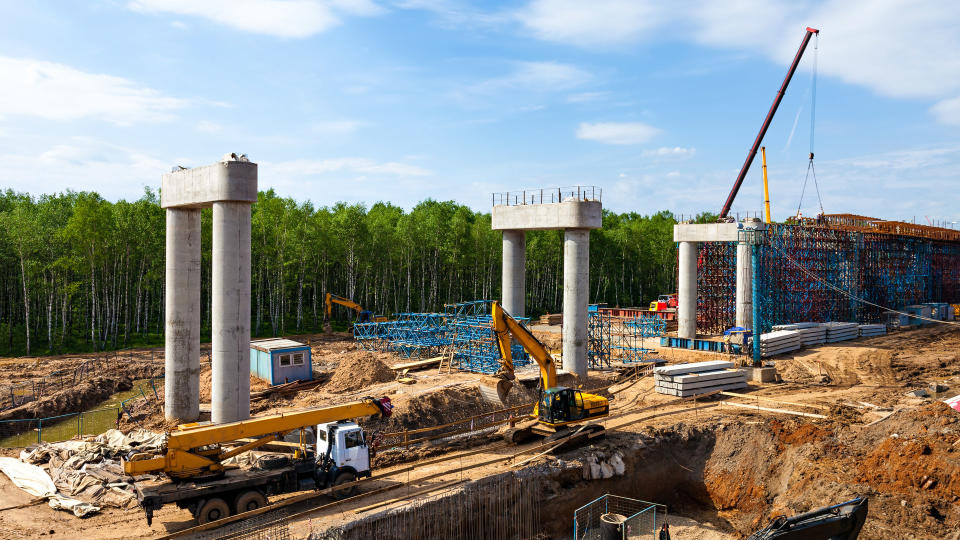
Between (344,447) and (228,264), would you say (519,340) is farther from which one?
(228,264)

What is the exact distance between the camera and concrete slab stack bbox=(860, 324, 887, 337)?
48.8 m

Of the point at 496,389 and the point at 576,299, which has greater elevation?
the point at 576,299

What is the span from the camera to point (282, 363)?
105 ft

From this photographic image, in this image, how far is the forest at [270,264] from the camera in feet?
146

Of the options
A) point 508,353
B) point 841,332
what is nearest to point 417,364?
point 508,353

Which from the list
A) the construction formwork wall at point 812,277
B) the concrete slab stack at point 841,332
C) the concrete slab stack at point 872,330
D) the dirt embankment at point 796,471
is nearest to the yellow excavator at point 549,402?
the dirt embankment at point 796,471

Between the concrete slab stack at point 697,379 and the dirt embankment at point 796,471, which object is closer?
the dirt embankment at point 796,471

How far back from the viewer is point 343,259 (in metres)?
59.4

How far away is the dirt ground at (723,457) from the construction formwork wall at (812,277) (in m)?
16.5

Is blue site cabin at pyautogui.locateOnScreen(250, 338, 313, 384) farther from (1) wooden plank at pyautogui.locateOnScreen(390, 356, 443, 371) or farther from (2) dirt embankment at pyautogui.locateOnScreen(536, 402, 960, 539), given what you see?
(2) dirt embankment at pyautogui.locateOnScreen(536, 402, 960, 539)

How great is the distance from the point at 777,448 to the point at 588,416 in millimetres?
7058

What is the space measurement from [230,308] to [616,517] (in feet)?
49.1

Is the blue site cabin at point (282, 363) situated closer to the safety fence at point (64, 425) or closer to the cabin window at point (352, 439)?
the safety fence at point (64, 425)

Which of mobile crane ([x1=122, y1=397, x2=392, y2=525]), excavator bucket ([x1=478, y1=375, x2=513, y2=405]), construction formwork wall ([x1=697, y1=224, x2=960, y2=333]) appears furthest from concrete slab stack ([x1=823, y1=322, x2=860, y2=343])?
mobile crane ([x1=122, y1=397, x2=392, y2=525])
